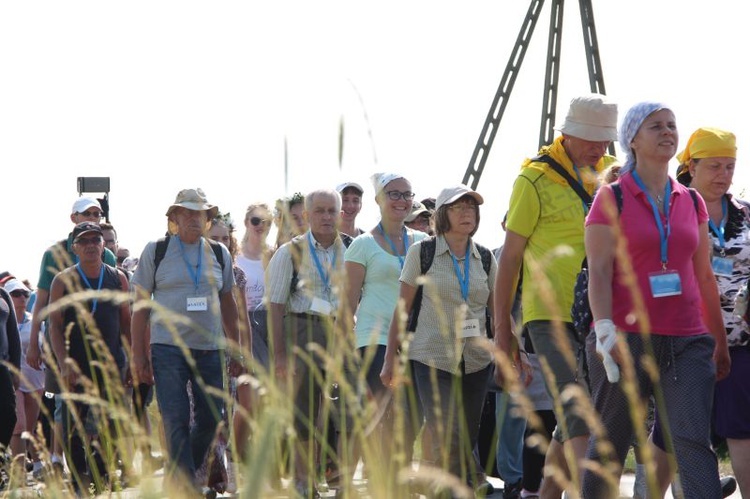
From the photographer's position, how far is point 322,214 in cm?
815

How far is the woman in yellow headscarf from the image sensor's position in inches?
227

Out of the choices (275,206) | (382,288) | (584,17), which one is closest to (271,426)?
(275,206)

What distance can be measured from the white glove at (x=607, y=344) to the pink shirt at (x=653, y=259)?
0.13 m

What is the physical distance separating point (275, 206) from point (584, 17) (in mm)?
17374

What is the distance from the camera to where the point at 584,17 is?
66.8 feet

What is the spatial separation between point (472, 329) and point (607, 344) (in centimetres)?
185

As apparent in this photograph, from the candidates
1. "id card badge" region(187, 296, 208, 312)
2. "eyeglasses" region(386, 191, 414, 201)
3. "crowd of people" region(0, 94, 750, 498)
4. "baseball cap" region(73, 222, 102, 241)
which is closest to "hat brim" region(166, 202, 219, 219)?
"crowd of people" region(0, 94, 750, 498)

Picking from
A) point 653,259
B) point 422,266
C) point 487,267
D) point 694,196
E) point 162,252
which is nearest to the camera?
point 653,259

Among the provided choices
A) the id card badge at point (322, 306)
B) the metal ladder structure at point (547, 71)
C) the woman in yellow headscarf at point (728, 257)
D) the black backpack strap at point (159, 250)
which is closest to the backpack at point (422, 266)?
the id card badge at point (322, 306)

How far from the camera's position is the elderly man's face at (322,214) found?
8.14 metres

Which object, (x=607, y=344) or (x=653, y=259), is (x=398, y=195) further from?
(x=607, y=344)

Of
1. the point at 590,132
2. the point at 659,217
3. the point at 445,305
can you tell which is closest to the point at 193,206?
the point at 445,305

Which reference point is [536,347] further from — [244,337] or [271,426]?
[271,426]

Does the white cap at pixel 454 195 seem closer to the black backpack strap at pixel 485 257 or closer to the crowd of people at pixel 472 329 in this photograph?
the crowd of people at pixel 472 329
